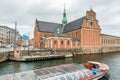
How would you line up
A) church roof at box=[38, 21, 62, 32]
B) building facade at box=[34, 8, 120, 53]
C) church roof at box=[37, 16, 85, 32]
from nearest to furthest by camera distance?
building facade at box=[34, 8, 120, 53]
church roof at box=[37, 16, 85, 32]
church roof at box=[38, 21, 62, 32]

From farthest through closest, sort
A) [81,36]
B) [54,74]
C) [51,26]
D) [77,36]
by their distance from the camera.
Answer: [51,26], [77,36], [81,36], [54,74]

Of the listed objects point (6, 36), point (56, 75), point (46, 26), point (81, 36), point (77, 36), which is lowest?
point (56, 75)

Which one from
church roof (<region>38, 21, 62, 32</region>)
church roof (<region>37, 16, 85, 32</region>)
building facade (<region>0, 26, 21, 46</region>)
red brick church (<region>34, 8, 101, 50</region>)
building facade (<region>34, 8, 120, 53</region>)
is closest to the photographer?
red brick church (<region>34, 8, 101, 50</region>)

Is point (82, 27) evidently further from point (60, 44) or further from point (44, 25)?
point (44, 25)

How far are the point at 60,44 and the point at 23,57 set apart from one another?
22.4 meters

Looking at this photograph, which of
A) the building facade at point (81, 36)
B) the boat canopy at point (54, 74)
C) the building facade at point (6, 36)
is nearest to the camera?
the boat canopy at point (54, 74)

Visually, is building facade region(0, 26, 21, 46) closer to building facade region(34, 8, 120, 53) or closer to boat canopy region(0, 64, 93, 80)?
building facade region(34, 8, 120, 53)

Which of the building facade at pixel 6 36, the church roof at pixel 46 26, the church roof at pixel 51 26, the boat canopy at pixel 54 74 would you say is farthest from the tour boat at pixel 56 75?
the building facade at pixel 6 36

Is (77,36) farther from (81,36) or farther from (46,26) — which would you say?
(46,26)

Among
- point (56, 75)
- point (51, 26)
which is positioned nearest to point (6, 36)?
point (51, 26)

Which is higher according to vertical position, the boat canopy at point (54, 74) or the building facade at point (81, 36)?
the building facade at point (81, 36)

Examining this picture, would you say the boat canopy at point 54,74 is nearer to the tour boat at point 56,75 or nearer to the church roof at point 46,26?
the tour boat at point 56,75

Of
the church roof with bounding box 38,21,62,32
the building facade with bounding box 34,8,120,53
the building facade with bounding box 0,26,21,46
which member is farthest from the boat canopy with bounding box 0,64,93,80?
the building facade with bounding box 0,26,21,46

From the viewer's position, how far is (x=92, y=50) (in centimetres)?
6353
